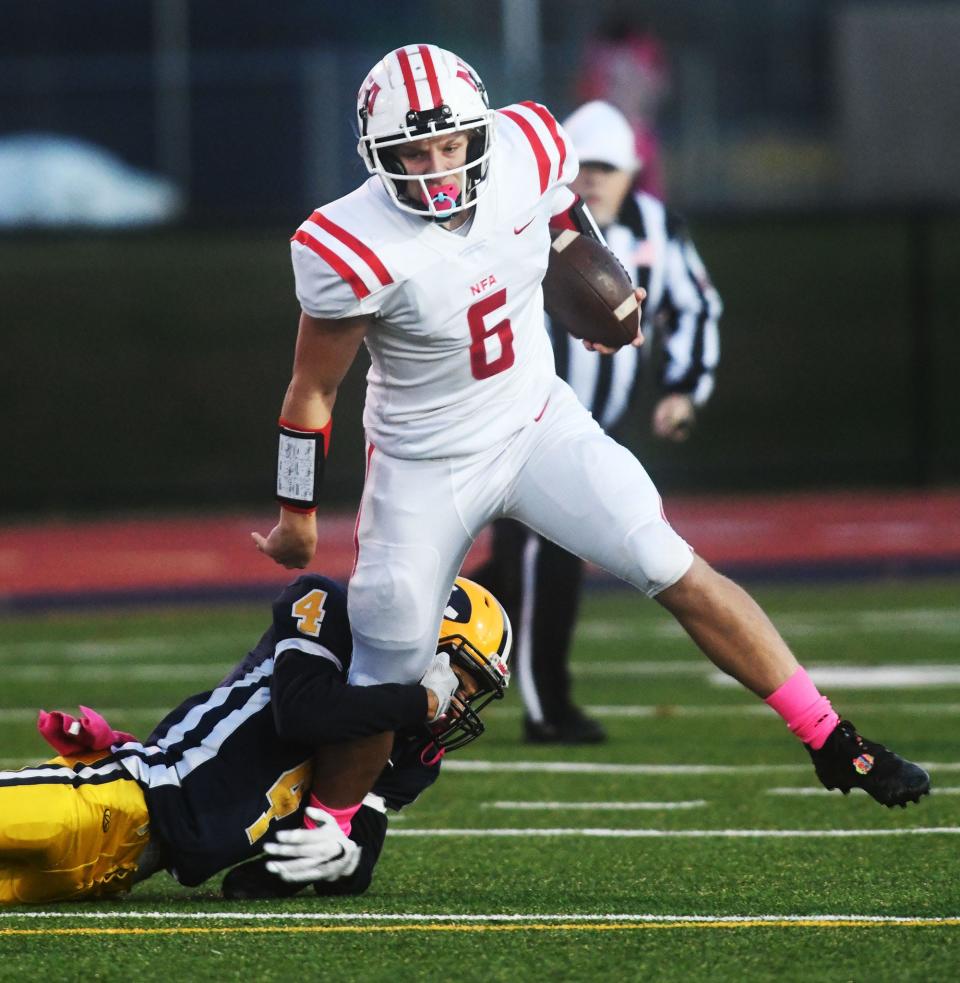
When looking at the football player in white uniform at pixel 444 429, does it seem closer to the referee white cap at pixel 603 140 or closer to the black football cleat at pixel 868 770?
the black football cleat at pixel 868 770

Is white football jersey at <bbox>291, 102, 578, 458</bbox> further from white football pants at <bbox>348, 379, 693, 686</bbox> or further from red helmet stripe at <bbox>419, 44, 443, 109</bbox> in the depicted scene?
red helmet stripe at <bbox>419, 44, 443, 109</bbox>

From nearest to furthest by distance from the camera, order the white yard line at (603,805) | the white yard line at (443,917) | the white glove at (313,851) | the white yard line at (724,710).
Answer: the white yard line at (443,917) → the white glove at (313,851) → the white yard line at (603,805) → the white yard line at (724,710)

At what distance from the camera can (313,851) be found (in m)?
4.16

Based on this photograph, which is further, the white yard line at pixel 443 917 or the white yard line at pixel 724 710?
the white yard line at pixel 724 710

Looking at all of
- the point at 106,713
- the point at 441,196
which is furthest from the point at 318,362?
the point at 106,713

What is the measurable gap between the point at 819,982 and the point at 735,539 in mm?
8850

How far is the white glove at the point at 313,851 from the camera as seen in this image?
4.16m

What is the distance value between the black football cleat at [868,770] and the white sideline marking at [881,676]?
2886 millimetres

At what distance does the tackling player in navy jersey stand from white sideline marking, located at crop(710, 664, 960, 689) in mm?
3082

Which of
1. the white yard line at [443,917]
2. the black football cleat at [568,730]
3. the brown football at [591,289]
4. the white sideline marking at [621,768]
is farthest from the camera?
the black football cleat at [568,730]

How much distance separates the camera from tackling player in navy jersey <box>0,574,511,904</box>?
4.05m

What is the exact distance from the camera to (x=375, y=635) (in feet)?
13.9

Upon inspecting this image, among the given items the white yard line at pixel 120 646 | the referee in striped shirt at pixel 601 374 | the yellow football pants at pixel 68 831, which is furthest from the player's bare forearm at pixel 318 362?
the white yard line at pixel 120 646

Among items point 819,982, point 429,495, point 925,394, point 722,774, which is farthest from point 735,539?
point 819,982
